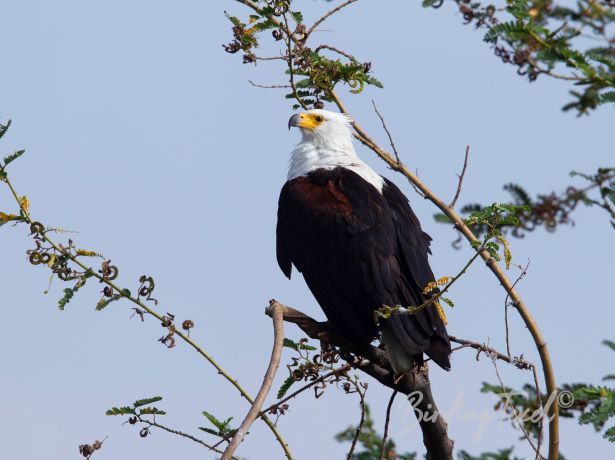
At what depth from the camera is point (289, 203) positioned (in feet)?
18.0

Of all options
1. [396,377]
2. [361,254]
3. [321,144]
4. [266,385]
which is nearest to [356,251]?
[361,254]

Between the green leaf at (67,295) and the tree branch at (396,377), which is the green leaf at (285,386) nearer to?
the tree branch at (396,377)

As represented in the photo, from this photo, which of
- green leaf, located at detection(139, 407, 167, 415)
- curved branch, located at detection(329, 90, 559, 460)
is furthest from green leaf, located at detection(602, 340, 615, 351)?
green leaf, located at detection(139, 407, 167, 415)

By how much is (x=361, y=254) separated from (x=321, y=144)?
1.32 m

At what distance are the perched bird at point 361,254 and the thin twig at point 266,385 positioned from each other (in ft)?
2.89

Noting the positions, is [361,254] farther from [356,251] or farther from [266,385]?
[266,385]

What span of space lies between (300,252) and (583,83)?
1968 millimetres

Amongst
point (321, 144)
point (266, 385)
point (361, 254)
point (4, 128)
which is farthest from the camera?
point (321, 144)

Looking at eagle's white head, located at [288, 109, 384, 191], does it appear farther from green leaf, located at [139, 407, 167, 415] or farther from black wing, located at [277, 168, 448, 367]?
green leaf, located at [139, 407, 167, 415]

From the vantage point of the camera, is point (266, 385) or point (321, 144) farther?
point (321, 144)

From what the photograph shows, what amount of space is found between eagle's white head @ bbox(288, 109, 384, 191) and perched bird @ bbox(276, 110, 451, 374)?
59 mm

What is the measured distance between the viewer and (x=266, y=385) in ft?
10.7

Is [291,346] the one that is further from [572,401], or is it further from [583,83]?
[583,83]

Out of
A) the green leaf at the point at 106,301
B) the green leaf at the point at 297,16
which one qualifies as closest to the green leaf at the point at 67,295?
the green leaf at the point at 106,301
